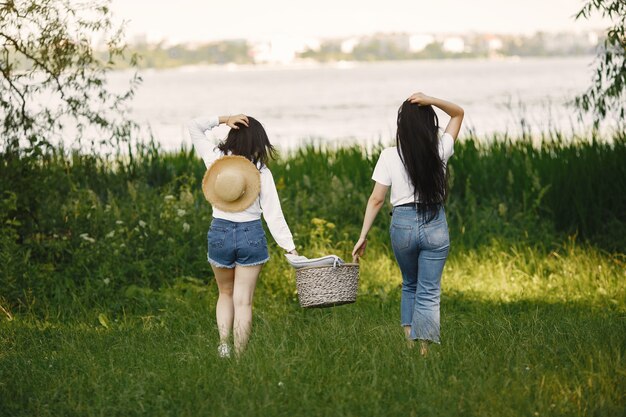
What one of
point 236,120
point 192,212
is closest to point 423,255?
point 236,120

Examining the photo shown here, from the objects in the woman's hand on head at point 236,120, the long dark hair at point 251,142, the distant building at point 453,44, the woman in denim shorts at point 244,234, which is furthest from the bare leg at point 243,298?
the distant building at point 453,44

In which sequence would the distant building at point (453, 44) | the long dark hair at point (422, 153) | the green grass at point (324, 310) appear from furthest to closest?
the distant building at point (453, 44) → the long dark hair at point (422, 153) → the green grass at point (324, 310)

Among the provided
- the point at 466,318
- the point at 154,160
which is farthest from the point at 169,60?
the point at 466,318

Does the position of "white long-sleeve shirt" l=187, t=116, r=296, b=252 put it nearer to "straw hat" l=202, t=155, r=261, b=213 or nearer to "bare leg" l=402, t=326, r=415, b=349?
"straw hat" l=202, t=155, r=261, b=213

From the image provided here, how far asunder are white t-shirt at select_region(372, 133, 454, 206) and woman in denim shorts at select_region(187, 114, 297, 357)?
651 millimetres

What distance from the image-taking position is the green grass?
485cm

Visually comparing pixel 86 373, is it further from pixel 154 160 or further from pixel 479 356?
pixel 154 160

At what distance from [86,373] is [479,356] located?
2.24 meters

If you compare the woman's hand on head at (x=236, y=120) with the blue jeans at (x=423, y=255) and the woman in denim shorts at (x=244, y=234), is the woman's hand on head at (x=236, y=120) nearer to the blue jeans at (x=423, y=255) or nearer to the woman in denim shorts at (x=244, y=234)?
the woman in denim shorts at (x=244, y=234)

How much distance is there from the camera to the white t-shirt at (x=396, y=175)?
217 inches

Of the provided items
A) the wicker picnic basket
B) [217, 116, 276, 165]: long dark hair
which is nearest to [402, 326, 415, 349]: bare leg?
the wicker picnic basket

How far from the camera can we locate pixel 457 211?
9625 millimetres

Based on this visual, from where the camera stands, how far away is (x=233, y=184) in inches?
217

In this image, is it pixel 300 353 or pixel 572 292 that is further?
pixel 572 292
